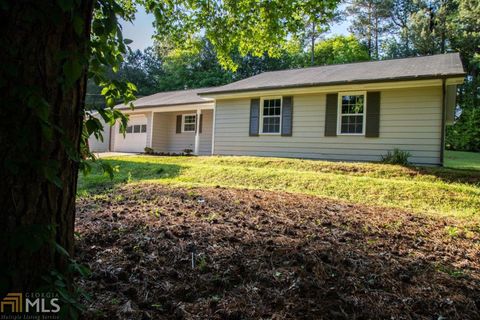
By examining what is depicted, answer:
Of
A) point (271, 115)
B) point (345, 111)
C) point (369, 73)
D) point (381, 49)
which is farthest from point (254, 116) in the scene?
point (381, 49)

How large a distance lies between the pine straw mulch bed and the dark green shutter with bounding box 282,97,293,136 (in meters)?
8.20

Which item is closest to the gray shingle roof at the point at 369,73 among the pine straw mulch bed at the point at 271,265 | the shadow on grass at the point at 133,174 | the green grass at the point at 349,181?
the green grass at the point at 349,181

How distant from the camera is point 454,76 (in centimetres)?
874

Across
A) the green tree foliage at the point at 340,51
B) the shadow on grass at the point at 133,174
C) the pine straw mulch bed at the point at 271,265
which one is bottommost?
the pine straw mulch bed at the point at 271,265

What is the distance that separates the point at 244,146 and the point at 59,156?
11.7 meters

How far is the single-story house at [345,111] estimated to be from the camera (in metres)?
9.77

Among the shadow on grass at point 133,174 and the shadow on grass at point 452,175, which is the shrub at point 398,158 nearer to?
the shadow on grass at point 452,175

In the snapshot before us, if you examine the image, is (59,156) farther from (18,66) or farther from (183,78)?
(183,78)

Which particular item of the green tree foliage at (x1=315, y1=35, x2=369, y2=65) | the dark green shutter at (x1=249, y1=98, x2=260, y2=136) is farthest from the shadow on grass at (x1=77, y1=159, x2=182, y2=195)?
the green tree foliage at (x1=315, y1=35, x2=369, y2=65)

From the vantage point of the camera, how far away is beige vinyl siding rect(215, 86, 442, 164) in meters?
9.82

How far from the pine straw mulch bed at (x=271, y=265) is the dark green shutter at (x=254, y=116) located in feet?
28.9

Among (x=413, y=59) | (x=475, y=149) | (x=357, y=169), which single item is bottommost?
(x=357, y=169)

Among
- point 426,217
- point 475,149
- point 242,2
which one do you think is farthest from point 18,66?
point 475,149

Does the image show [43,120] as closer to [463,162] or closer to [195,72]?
[463,162]
